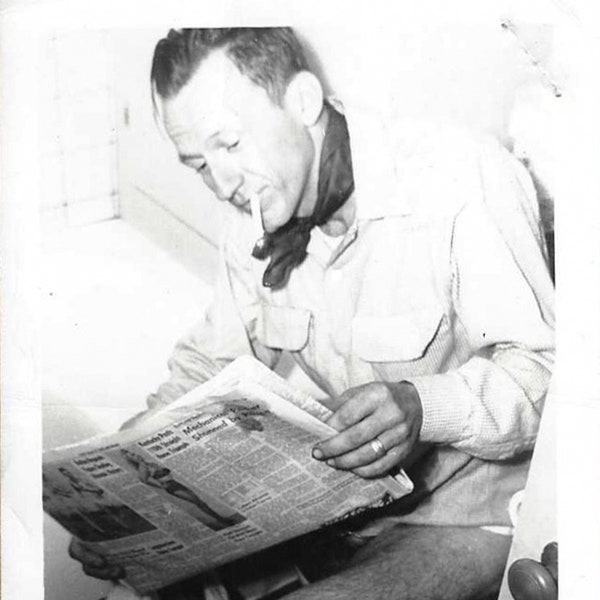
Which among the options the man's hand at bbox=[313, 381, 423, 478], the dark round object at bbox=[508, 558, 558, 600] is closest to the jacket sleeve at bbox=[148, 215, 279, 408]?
the man's hand at bbox=[313, 381, 423, 478]

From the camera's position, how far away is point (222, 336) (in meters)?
1.26

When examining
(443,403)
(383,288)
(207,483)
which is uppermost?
(383,288)

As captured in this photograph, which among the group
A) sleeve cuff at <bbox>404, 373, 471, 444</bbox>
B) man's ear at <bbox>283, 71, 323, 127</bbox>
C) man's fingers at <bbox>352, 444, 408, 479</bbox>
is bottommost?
man's fingers at <bbox>352, 444, 408, 479</bbox>

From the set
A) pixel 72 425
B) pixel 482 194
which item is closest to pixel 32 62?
pixel 72 425

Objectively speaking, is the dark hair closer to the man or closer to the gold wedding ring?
the man

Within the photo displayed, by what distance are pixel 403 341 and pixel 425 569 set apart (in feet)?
0.83

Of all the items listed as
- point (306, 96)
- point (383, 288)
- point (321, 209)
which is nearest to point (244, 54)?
point (306, 96)

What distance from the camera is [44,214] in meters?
Answer: 1.32

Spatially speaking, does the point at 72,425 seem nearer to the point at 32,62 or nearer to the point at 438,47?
the point at 32,62

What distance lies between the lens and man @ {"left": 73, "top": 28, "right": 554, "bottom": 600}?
1190 millimetres

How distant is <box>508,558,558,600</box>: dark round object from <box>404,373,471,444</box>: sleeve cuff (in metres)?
0.16

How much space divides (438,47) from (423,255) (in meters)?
0.21

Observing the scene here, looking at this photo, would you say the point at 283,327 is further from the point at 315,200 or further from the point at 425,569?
the point at 425,569

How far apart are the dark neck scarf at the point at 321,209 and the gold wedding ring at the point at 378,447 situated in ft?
0.64
